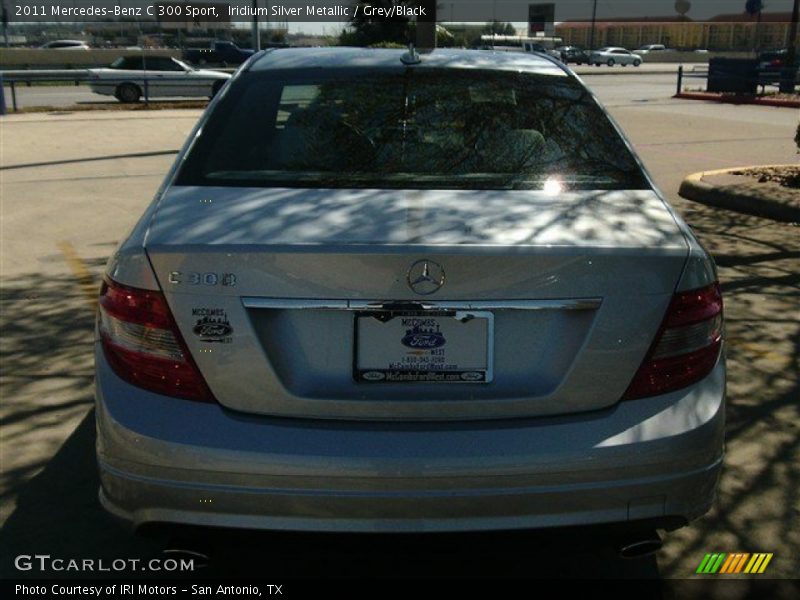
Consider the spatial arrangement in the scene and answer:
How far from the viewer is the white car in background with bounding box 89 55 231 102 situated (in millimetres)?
27891

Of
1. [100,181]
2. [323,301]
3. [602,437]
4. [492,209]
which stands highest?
[492,209]

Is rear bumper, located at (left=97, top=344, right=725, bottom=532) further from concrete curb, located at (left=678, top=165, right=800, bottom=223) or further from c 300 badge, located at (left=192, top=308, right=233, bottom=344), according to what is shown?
concrete curb, located at (left=678, top=165, right=800, bottom=223)

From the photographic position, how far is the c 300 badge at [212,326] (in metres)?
2.49

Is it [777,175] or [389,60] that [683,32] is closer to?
[777,175]

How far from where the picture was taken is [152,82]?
27891 mm

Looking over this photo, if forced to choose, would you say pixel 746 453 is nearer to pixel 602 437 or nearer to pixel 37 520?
pixel 602 437

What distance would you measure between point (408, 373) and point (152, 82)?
27.3 metres

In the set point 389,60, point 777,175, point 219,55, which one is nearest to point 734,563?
point 389,60

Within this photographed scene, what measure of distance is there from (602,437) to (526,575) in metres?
0.89

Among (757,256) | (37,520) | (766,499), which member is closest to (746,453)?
(766,499)

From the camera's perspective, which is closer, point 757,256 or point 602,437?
point 602,437

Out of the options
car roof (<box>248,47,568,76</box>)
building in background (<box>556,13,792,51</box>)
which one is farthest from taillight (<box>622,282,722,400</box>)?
building in background (<box>556,13,792,51</box>)

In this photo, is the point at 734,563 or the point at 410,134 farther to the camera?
the point at 410,134

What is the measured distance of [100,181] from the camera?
1171 cm
